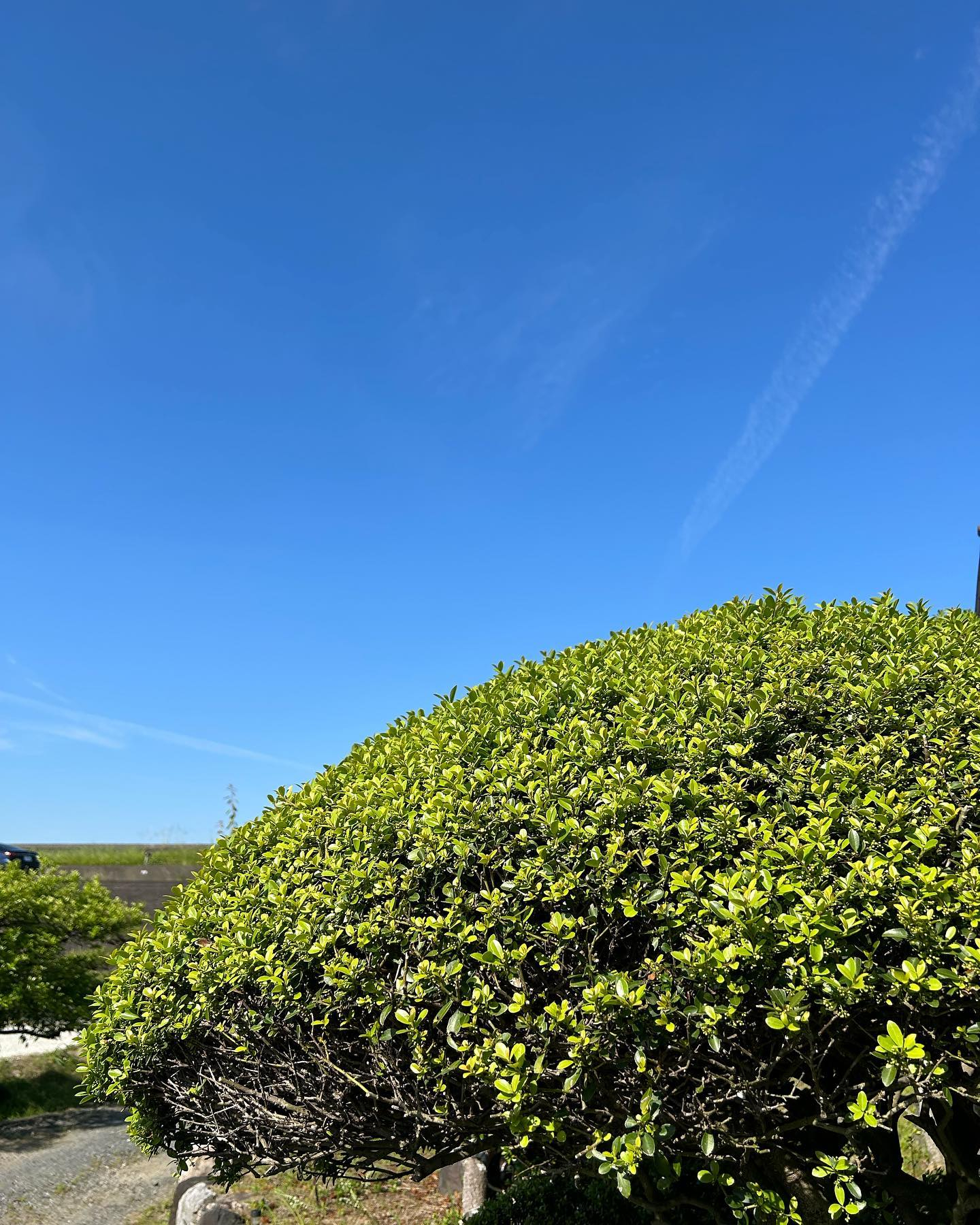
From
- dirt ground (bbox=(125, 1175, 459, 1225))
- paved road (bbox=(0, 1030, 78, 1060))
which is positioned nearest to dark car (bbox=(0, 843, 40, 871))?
paved road (bbox=(0, 1030, 78, 1060))

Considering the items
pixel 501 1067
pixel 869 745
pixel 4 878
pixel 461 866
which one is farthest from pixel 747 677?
pixel 4 878

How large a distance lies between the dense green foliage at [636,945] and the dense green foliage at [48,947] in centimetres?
924

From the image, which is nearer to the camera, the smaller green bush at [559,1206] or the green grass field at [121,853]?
the smaller green bush at [559,1206]

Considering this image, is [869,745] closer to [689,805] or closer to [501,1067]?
[689,805]

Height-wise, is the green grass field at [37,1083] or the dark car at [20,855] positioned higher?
the dark car at [20,855]

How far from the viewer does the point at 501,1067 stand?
4035 millimetres

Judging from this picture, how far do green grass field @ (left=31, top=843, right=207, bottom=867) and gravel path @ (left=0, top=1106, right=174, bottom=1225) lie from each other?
1524 centimetres

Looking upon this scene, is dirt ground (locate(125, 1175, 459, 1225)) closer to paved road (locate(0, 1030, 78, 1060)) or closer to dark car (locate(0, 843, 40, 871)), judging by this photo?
paved road (locate(0, 1030, 78, 1060))

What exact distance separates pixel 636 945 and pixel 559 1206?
3.77 m

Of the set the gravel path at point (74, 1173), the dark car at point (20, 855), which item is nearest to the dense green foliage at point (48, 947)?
the gravel path at point (74, 1173)

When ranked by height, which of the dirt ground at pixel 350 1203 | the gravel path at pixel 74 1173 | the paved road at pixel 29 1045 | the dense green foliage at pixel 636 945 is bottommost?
the gravel path at pixel 74 1173

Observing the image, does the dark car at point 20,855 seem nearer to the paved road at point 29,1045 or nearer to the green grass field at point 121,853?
the green grass field at point 121,853

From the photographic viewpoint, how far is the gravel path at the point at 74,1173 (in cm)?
971

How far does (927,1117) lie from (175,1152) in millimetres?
4339
